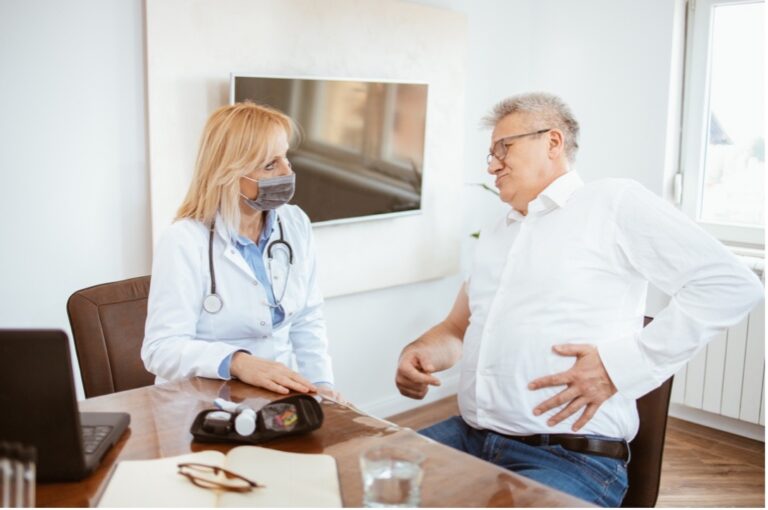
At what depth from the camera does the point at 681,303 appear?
1.81 metres

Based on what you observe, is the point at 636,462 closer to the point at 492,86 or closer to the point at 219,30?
the point at 219,30

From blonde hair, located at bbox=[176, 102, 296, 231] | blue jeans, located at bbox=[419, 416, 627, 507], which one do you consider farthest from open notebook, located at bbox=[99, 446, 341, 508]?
blonde hair, located at bbox=[176, 102, 296, 231]

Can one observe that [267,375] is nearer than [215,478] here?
No

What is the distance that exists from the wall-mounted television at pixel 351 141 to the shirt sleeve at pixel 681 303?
1.67 metres

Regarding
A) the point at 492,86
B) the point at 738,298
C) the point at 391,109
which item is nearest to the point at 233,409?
the point at 738,298

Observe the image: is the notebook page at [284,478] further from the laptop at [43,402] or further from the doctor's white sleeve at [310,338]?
the doctor's white sleeve at [310,338]

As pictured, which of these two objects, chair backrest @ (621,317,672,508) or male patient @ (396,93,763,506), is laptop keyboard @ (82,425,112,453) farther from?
chair backrest @ (621,317,672,508)

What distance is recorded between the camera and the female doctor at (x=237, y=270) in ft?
6.25

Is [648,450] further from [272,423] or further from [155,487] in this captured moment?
[155,487]

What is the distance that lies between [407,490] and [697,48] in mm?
3388

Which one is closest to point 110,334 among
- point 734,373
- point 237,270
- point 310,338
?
point 237,270

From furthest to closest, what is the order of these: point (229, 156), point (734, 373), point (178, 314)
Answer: point (734, 373)
point (229, 156)
point (178, 314)

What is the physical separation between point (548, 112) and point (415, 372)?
75cm

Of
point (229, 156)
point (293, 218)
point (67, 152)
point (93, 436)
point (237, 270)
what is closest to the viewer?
point (93, 436)
